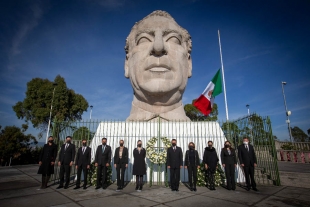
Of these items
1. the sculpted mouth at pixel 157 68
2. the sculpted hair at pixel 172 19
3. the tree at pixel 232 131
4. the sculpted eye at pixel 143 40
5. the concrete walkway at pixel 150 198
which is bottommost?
the concrete walkway at pixel 150 198

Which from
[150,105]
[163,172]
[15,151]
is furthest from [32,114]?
[163,172]

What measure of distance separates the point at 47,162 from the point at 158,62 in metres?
6.14

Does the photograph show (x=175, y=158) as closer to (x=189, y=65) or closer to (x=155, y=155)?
(x=155, y=155)

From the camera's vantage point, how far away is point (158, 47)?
862 cm

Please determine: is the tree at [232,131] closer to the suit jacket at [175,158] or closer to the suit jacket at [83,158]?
the suit jacket at [175,158]

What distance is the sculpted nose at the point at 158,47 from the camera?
863 cm

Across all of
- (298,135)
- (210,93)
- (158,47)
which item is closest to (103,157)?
(158,47)

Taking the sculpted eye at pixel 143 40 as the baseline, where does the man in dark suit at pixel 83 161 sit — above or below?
below

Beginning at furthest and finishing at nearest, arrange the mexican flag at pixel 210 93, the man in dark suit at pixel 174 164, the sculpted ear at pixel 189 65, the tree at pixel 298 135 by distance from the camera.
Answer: the tree at pixel 298 135, the mexican flag at pixel 210 93, the sculpted ear at pixel 189 65, the man in dark suit at pixel 174 164

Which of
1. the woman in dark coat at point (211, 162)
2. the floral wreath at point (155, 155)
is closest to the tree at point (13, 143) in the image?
the floral wreath at point (155, 155)

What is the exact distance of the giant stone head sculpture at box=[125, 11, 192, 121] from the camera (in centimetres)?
888

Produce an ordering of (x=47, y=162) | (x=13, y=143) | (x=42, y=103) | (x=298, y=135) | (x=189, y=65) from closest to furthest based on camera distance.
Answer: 1. (x=47, y=162)
2. (x=189, y=65)
3. (x=13, y=143)
4. (x=42, y=103)
5. (x=298, y=135)

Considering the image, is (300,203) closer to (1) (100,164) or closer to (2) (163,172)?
(2) (163,172)

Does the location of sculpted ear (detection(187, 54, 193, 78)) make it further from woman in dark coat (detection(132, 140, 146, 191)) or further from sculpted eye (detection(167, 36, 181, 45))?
woman in dark coat (detection(132, 140, 146, 191))
